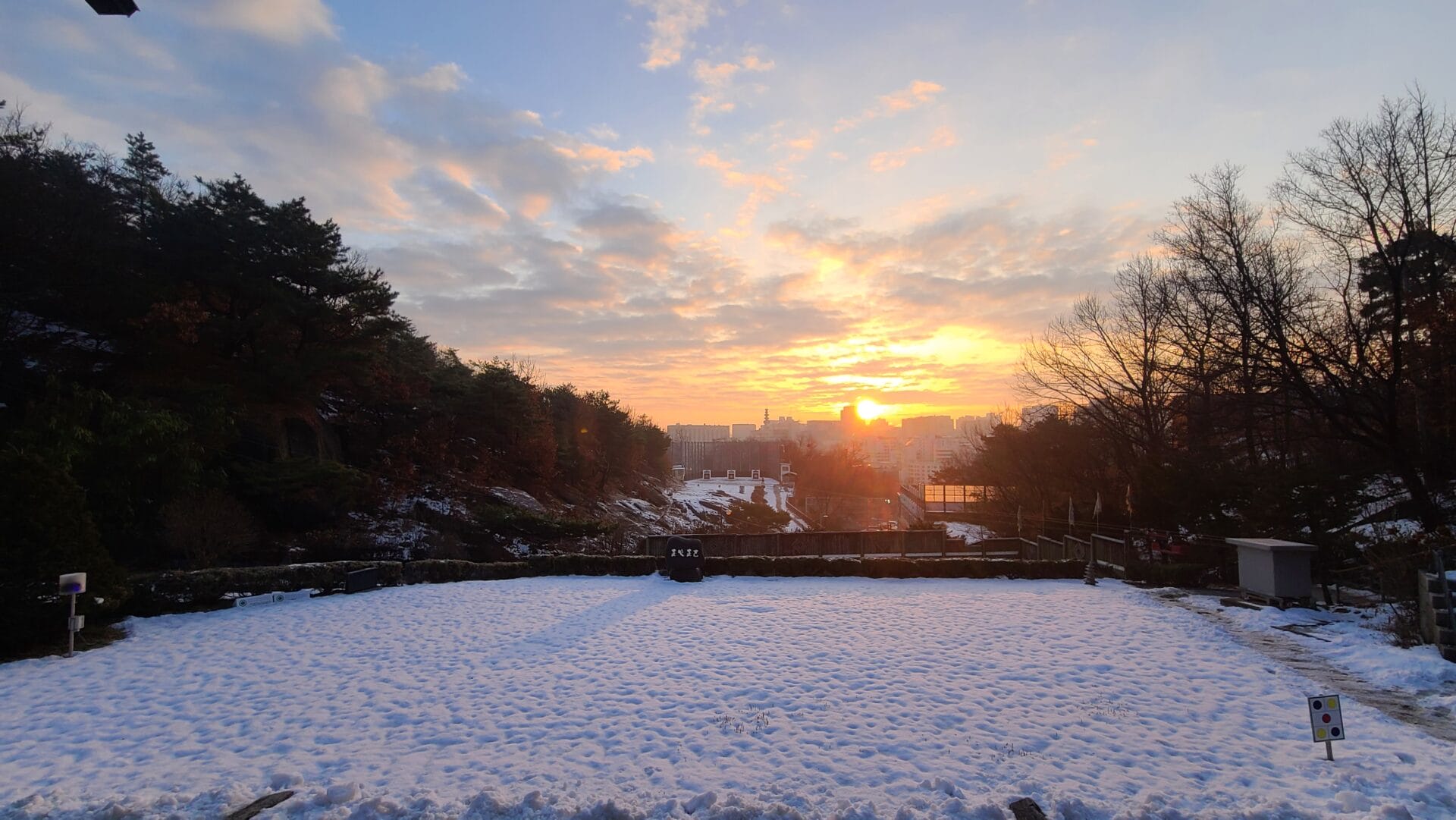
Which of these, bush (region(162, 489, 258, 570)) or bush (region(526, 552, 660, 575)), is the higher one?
bush (region(162, 489, 258, 570))

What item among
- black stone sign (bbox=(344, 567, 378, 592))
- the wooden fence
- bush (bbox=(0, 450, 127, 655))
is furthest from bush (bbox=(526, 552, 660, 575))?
bush (bbox=(0, 450, 127, 655))

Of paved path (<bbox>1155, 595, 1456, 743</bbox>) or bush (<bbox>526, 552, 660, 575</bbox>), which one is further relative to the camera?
bush (<bbox>526, 552, 660, 575</bbox>)

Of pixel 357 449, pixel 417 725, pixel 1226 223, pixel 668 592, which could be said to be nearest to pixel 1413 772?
pixel 417 725

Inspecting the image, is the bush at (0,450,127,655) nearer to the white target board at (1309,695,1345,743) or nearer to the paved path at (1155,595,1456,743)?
the white target board at (1309,695,1345,743)

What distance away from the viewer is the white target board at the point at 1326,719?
5043mm

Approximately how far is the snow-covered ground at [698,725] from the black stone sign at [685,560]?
497cm

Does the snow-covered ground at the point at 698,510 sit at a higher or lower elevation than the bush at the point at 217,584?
lower

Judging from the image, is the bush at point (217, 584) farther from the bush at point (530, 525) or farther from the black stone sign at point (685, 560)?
the bush at point (530, 525)

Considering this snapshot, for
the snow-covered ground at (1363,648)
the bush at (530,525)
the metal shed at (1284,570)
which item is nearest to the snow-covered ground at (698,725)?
the snow-covered ground at (1363,648)

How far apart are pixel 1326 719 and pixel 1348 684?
363 cm

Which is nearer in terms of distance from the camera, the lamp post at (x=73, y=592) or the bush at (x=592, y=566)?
the lamp post at (x=73, y=592)

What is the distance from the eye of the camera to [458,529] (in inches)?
1006

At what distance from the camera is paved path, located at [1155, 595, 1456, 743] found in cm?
624

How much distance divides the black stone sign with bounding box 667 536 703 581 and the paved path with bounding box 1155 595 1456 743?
10961 mm
